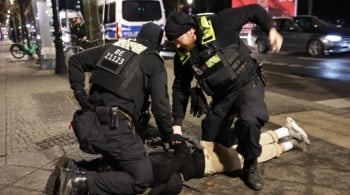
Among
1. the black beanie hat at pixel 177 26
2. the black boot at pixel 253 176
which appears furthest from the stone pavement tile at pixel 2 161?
the black boot at pixel 253 176

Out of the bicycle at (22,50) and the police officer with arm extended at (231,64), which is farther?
the bicycle at (22,50)

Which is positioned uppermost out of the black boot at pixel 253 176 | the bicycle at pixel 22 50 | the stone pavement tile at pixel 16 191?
the black boot at pixel 253 176

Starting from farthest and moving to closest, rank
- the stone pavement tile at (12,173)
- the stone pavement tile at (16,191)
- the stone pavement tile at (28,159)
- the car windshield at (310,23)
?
the car windshield at (310,23) < the stone pavement tile at (28,159) < the stone pavement tile at (12,173) < the stone pavement tile at (16,191)

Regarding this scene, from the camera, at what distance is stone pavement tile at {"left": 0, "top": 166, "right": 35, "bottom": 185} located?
4.22 meters

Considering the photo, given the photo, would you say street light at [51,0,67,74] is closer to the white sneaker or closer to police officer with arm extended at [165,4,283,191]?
the white sneaker

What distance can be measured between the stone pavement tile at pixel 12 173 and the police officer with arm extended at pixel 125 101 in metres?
1.18

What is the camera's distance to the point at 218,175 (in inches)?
164

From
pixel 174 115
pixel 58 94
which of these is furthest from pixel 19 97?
pixel 174 115

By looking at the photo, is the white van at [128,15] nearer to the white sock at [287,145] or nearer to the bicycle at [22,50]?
the bicycle at [22,50]

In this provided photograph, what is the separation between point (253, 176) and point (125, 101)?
1.30 metres

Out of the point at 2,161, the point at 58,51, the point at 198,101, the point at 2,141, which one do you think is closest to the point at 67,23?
the point at 58,51

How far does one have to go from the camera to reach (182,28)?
3490 mm

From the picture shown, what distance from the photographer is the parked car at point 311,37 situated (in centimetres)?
1591

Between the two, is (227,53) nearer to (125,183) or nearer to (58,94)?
(125,183)
